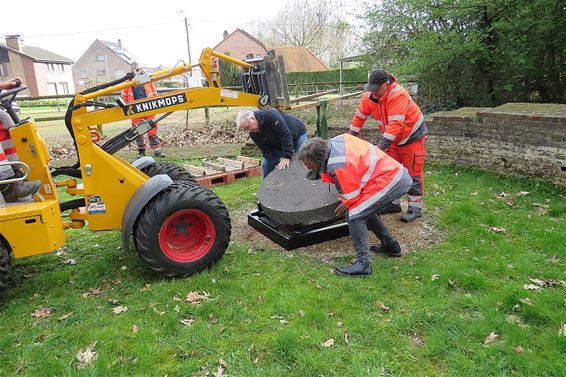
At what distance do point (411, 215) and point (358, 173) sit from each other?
1896mm

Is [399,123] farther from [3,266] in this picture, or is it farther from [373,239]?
[3,266]

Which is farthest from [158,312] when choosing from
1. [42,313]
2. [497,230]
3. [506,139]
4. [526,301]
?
[506,139]

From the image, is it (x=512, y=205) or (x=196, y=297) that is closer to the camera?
(x=196, y=297)

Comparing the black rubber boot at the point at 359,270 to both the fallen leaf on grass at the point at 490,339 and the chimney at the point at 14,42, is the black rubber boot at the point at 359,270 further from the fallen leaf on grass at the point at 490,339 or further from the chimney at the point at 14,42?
the chimney at the point at 14,42

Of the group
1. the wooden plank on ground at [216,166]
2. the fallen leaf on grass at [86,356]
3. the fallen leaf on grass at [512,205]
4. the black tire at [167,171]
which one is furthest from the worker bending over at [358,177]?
the wooden plank on ground at [216,166]

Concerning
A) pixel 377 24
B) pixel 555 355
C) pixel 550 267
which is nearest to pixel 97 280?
pixel 555 355

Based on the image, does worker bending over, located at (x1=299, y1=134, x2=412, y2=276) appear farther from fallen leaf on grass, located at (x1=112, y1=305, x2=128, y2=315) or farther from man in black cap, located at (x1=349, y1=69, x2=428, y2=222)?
fallen leaf on grass, located at (x1=112, y1=305, x2=128, y2=315)

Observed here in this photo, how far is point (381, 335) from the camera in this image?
11.3 feet

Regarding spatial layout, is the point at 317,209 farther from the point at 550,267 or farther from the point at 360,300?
the point at 550,267

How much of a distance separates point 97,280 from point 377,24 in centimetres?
826

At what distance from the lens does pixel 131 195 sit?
4543mm

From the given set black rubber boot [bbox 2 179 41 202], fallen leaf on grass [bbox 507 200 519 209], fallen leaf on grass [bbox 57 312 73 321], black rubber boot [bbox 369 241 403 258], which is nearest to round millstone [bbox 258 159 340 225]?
black rubber boot [bbox 369 241 403 258]

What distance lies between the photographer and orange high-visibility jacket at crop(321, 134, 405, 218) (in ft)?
13.5

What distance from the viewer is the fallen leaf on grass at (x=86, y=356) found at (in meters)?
3.31
